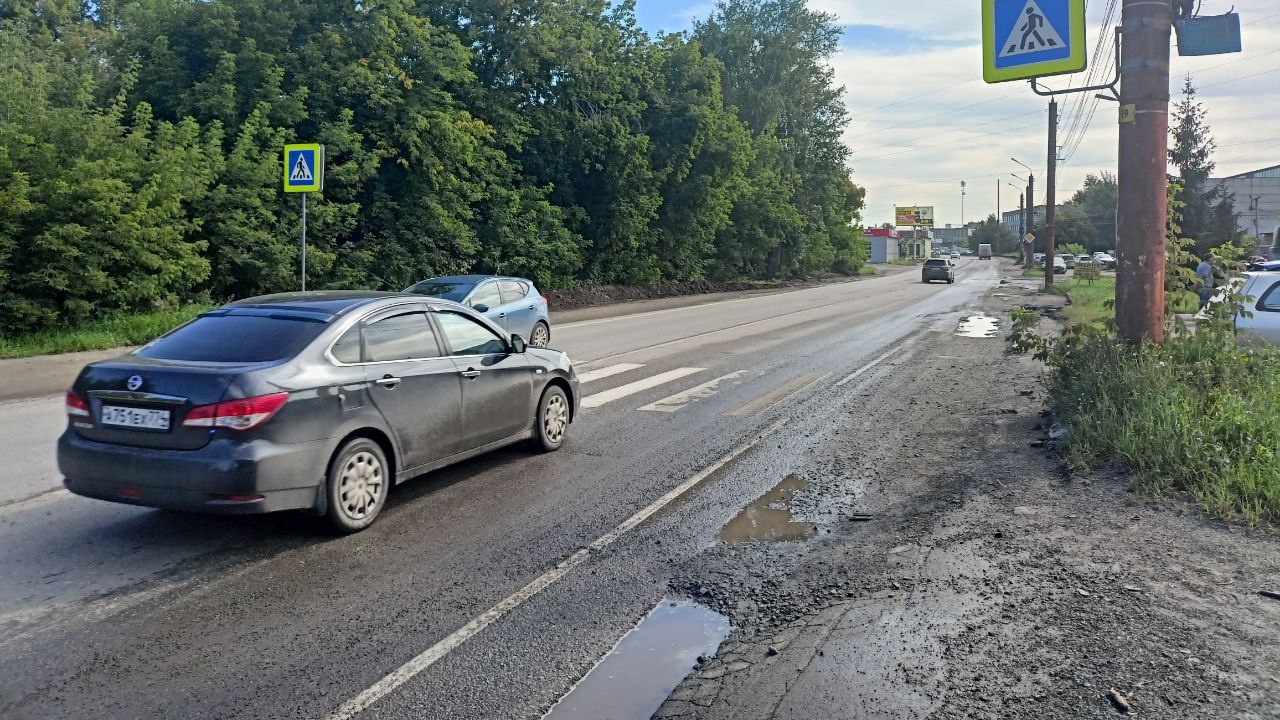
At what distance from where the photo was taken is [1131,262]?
8523 millimetres

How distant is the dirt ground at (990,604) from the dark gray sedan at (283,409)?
2235mm

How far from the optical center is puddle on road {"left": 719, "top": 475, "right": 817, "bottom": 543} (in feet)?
19.4

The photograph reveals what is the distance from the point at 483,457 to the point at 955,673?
4.98 meters

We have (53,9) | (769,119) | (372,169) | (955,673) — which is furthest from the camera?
(769,119)

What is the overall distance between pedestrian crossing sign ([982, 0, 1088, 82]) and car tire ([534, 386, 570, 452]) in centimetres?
589

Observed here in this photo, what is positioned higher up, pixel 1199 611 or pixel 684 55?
pixel 684 55

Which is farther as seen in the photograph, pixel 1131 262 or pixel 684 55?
pixel 684 55

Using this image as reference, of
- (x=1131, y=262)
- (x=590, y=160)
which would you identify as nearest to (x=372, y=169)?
(x=590, y=160)

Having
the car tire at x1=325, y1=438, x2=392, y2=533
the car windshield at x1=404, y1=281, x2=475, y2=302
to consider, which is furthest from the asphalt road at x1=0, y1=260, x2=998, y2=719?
the car windshield at x1=404, y1=281, x2=475, y2=302

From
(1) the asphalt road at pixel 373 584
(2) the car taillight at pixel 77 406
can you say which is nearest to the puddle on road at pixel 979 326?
(1) the asphalt road at pixel 373 584

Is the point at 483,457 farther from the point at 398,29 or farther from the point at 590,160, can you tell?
the point at 590,160

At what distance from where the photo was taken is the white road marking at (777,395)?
34.0ft

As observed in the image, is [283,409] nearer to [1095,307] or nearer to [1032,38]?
[1032,38]

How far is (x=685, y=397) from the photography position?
441 inches
